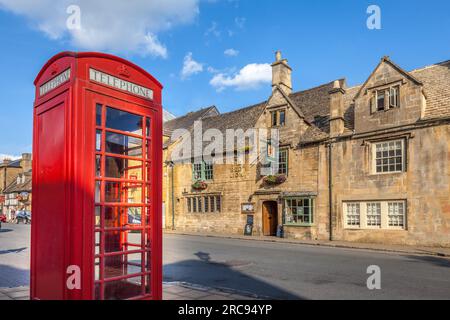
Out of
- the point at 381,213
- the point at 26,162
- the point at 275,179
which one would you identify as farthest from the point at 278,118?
the point at 26,162

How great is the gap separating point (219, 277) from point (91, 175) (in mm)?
6293

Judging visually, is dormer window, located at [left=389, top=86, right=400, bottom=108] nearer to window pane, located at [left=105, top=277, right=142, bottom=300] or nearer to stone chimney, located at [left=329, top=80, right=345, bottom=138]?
stone chimney, located at [left=329, top=80, right=345, bottom=138]

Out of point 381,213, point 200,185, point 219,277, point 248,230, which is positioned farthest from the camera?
point 200,185

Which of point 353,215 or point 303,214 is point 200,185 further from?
point 353,215

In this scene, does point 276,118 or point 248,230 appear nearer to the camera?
point 248,230

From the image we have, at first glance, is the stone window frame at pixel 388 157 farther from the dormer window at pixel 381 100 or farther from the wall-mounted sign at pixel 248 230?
the wall-mounted sign at pixel 248 230

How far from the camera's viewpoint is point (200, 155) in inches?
1181

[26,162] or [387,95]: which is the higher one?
[387,95]

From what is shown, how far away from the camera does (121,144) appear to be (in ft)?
18.4

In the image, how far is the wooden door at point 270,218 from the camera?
25.1 m

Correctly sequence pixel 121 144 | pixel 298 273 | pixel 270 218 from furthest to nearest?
pixel 270 218, pixel 298 273, pixel 121 144

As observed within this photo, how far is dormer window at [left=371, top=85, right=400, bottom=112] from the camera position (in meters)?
20.0

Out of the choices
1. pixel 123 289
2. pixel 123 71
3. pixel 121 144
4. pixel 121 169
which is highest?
pixel 123 71

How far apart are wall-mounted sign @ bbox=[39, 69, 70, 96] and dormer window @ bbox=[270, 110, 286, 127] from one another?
2100 cm
